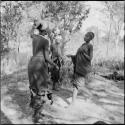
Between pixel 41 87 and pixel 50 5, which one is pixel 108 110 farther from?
pixel 50 5

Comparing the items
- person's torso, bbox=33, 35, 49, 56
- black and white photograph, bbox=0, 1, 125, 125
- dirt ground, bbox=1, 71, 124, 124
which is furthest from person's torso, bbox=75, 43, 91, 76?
person's torso, bbox=33, 35, 49, 56

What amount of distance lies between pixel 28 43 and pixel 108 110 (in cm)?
1657

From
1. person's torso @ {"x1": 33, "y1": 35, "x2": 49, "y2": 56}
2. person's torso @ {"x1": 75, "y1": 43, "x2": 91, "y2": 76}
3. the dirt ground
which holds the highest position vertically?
person's torso @ {"x1": 33, "y1": 35, "x2": 49, "y2": 56}

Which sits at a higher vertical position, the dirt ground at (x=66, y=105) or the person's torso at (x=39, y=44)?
the person's torso at (x=39, y=44)

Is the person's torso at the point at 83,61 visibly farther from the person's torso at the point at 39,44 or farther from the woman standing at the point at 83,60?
the person's torso at the point at 39,44

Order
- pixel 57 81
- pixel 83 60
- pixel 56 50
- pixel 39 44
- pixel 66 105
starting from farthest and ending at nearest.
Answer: pixel 57 81
pixel 56 50
pixel 66 105
pixel 83 60
pixel 39 44

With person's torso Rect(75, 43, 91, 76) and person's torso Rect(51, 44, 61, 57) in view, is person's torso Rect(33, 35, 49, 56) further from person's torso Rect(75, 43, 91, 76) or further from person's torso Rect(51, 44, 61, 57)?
person's torso Rect(51, 44, 61, 57)

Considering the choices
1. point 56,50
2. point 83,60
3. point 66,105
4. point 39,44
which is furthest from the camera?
point 56,50

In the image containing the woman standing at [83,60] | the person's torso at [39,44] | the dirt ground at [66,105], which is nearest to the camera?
the person's torso at [39,44]

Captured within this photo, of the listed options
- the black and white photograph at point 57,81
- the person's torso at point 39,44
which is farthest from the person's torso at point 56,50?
the person's torso at point 39,44

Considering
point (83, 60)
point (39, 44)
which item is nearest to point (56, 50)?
point (83, 60)

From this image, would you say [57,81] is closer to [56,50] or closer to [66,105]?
[56,50]

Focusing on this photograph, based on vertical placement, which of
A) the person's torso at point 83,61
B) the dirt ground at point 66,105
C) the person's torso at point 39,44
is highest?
the person's torso at point 39,44

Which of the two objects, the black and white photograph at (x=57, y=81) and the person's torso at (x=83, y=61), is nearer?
the black and white photograph at (x=57, y=81)
